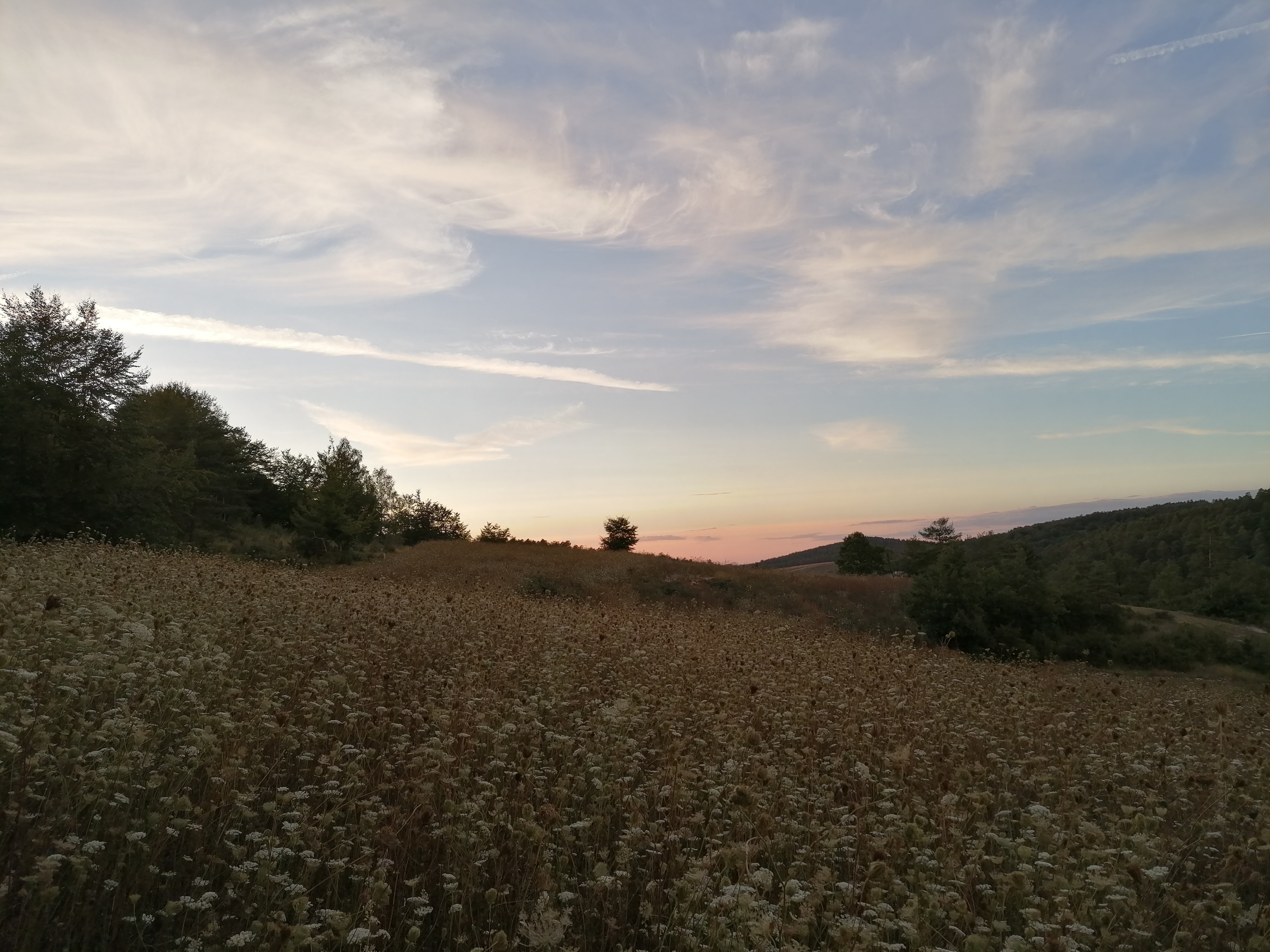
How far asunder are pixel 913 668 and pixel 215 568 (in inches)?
419

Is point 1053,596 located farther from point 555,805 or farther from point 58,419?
point 58,419

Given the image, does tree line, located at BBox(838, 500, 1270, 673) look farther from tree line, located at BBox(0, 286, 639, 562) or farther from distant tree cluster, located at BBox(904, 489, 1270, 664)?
tree line, located at BBox(0, 286, 639, 562)

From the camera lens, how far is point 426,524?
61.4 metres

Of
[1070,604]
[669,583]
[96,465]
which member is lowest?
[1070,604]

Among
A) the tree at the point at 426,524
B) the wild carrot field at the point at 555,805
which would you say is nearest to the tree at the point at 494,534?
the tree at the point at 426,524

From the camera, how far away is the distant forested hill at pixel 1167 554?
26047 mm

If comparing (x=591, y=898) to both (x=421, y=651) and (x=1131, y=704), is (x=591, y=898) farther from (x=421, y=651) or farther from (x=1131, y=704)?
(x=1131, y=704)

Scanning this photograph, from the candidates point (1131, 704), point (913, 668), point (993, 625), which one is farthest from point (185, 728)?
point (993, 625)

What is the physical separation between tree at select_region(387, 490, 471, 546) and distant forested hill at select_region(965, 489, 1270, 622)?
4054 centimetres

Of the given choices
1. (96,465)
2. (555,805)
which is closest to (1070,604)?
(555,805)

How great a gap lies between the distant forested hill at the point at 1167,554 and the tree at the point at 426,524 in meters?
40.5

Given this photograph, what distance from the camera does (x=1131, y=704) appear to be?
8.80m

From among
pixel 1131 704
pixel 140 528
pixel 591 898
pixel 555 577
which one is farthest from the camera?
pixel 555 577

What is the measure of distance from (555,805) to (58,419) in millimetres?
27383
